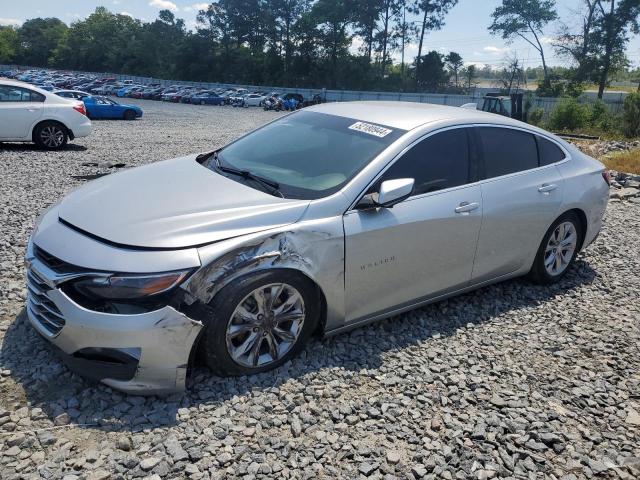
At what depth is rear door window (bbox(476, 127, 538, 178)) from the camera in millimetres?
4203

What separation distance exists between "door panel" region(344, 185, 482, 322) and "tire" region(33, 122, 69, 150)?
34.4ft

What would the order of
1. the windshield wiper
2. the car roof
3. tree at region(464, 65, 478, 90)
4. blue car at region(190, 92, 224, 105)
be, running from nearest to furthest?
the windshield wiper → the car roof → blue car at region(190, 92, 224, 105) → tree at region(464, 65, 478, 90)

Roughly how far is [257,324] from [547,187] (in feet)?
9.30

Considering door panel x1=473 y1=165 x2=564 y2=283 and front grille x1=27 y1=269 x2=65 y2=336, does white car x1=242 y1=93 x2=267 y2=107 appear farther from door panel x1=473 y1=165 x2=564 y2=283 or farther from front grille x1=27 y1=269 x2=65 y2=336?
front grille x1=27 y1=269 x2=65 y2=336

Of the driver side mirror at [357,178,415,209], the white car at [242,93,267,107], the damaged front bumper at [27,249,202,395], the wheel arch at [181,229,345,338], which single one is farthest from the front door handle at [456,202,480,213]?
the white car at [242,93,267,107]

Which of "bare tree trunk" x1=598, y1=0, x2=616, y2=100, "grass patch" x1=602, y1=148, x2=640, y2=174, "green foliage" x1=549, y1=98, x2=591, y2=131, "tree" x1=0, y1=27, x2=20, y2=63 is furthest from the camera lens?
"tree" x1=0, y1=27, x2=20, y2=63

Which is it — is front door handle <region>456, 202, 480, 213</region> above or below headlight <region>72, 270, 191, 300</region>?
above

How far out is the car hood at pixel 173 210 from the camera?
2.94 metres

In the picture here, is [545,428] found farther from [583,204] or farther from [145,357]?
[583,204]

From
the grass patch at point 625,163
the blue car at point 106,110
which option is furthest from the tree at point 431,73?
the grass patch at point 625,163

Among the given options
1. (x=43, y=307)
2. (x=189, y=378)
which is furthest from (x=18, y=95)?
(x=189, y=378)

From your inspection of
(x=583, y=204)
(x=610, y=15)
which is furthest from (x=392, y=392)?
(x=610, y=15)

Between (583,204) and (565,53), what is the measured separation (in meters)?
57.1

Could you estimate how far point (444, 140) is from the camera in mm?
3951
